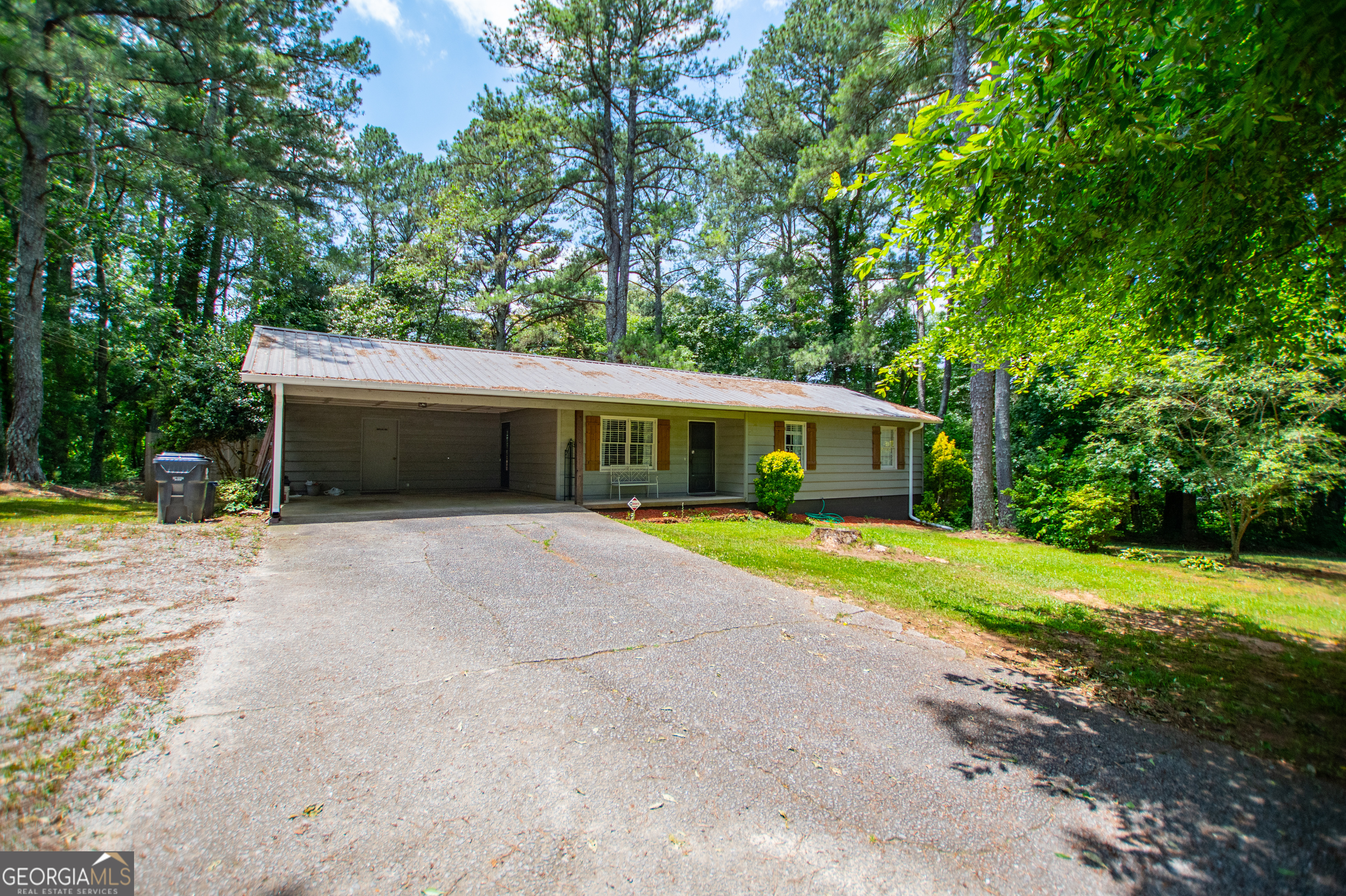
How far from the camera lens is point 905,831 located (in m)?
2.22

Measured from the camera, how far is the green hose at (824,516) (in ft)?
42.4

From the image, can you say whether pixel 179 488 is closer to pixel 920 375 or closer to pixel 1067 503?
pixel 1067 503

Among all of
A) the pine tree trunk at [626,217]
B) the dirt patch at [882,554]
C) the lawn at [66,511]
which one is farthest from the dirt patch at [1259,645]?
the pine tree trunk at [626,217]

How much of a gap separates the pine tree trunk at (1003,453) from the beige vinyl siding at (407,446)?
11999mm

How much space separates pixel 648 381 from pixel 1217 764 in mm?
10823

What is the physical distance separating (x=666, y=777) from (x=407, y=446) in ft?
41.4

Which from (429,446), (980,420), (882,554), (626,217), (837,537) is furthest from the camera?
(626,217)

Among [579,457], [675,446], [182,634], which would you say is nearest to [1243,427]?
[675,446]

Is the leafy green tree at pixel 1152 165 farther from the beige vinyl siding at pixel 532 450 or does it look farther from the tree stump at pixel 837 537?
the beige vinyl siding at pixel 532 450

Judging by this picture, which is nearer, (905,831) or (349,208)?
(905,831)

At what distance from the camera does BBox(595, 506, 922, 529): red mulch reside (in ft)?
34.8

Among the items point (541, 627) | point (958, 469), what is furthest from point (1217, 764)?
point (958, 469)

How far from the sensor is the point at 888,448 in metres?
15.6

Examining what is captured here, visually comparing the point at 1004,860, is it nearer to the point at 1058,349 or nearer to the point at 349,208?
the point at 1058,349
